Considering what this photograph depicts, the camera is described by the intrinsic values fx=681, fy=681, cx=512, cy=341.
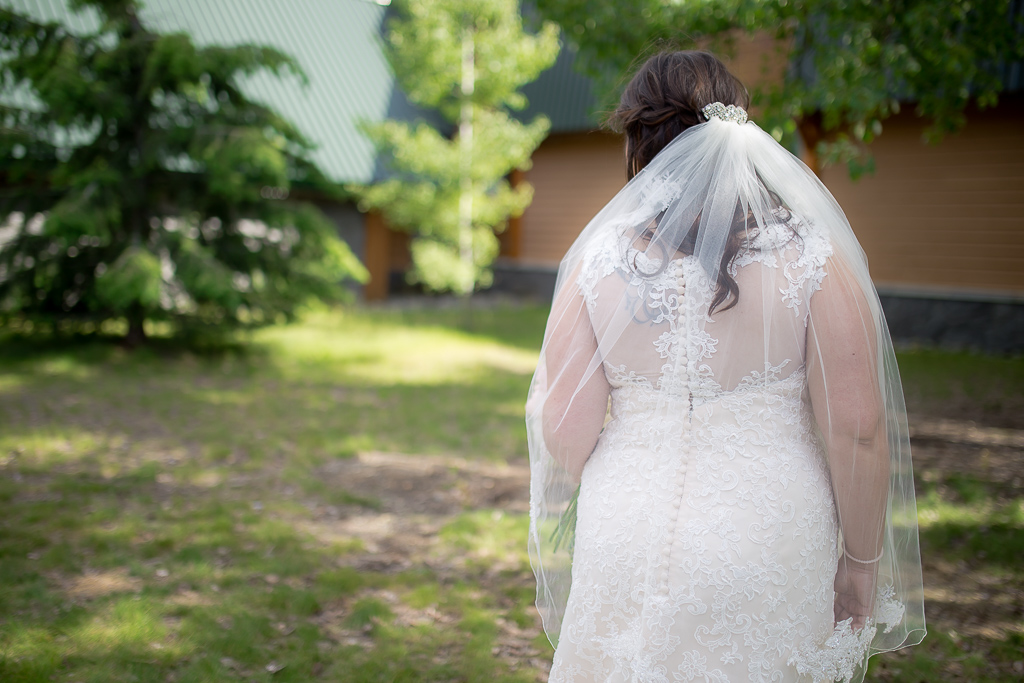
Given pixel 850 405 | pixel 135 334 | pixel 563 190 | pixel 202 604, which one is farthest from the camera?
pixel 563 190

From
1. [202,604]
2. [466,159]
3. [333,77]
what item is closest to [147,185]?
[466,159]

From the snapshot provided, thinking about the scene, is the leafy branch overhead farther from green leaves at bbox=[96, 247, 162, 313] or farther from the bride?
green leaves at bbox=[96, 247, 162, 313]

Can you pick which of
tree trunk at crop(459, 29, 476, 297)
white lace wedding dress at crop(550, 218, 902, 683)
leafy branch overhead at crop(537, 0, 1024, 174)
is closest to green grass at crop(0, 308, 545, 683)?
white lace wedding dress at crop(550, 218, 902, 683)

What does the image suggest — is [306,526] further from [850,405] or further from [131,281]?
[131,281]

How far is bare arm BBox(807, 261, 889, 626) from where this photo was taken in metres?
1.56

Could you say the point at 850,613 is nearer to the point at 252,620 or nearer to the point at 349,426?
the point at 252,620

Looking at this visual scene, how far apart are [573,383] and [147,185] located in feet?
27.1

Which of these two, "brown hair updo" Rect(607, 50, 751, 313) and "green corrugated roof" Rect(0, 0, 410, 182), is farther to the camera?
"green corrugated roof" Rect(0, 0, 410, 182)

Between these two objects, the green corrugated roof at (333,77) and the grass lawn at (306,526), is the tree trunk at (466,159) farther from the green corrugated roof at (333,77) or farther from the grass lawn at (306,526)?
the grass lawn at (306,526)

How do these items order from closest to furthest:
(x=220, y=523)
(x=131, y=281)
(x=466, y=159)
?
1. (x=220, y=523)
2. (x=131, y=281)
3. (x=466, y=159)

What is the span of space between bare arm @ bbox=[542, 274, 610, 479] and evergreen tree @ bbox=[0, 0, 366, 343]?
6.38m

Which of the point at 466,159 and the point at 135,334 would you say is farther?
the point at 466,159

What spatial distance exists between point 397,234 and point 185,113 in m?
7.48

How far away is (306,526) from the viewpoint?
14.2 feet
